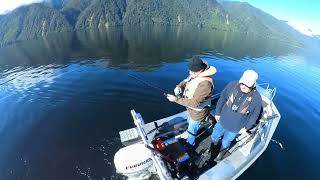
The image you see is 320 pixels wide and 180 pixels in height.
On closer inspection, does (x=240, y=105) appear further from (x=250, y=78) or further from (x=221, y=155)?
(x=221, y=155)

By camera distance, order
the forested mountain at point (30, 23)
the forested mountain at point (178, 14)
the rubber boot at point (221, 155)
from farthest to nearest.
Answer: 1. the forested mountain at point (178, 14)
2. the forested mountain at point (30, 23)
3. the rubber boot at point (221, 155)

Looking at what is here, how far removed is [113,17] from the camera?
130 m

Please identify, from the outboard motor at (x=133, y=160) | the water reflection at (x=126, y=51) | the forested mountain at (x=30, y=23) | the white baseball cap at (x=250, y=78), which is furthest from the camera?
the forested mountain at (x=30, y=23)

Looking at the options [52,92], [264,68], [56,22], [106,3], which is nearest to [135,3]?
[106,3]

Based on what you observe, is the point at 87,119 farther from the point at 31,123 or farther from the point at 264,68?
the point at 264,68

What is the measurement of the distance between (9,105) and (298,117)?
1632 centimetres

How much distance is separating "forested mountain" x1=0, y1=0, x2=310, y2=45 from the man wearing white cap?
11265 centimetres

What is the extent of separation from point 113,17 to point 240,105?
135 metres

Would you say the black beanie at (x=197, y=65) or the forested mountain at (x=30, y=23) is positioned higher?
the black beanie at (x=197, y=65)

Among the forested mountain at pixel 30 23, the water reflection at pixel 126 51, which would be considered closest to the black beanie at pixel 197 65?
the water reflection at pixel 126 51

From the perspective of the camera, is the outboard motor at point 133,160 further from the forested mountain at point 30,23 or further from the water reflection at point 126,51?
the forested mountain at point 30,23

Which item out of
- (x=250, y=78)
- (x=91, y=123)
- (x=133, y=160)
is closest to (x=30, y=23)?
(x=91, y=123)

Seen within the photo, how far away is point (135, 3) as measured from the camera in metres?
151

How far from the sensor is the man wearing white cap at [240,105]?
16.5ft
